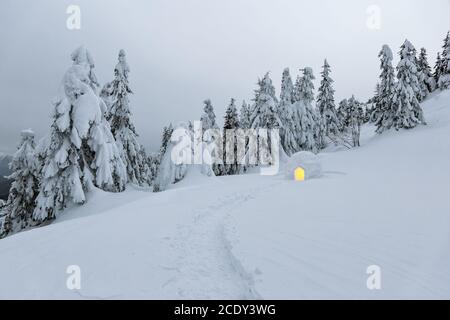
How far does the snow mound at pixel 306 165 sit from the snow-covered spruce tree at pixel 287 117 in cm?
1920

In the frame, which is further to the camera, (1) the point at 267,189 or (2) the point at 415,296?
(1) the point at 267,189

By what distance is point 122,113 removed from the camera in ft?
89.6

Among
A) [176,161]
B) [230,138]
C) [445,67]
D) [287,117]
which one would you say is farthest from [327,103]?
[176,161]

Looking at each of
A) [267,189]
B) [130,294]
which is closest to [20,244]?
[130,294]

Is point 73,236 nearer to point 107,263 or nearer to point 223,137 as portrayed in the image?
point 107,263

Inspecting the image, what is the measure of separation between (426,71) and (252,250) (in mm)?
59833

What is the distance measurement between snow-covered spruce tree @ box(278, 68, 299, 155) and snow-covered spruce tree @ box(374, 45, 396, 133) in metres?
11.4

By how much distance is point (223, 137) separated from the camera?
39219 mm

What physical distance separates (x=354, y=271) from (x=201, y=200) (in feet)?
28.8

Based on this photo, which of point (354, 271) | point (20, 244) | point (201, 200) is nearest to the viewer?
point (354, 271)

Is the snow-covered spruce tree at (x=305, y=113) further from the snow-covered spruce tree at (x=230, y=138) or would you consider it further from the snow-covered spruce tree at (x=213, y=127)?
the snow-covered spruce tree at (x=213, y=127)

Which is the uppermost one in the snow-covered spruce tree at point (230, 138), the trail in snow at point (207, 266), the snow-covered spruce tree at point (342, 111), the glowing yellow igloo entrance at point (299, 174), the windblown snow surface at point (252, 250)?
the snow-covered spruce tree at point (342, 111)

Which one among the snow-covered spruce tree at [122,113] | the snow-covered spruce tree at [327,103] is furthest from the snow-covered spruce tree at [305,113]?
the snow-covered spruce tree at [122,113]

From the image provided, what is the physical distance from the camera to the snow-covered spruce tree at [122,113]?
26828 mm
